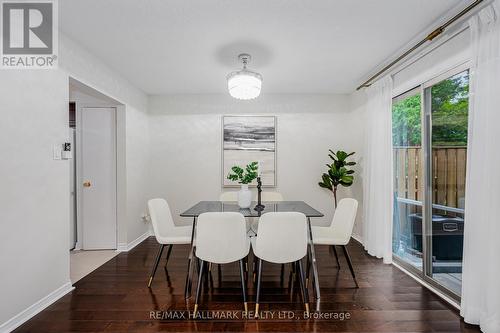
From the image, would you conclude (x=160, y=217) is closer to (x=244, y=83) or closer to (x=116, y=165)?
(x=116, y=165)

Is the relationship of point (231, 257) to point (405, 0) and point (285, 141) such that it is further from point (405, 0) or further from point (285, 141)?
point (285, 141)

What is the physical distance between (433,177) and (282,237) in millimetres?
1803

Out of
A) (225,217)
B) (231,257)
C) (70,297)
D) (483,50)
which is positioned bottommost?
(70,297)

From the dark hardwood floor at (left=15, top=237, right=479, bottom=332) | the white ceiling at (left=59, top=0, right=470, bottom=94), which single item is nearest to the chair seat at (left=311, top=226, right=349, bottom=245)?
the dark hardwood floor at (left=15, top=237, right=479, bottom=332)

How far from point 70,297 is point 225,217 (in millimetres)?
1765

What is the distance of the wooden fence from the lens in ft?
8.04

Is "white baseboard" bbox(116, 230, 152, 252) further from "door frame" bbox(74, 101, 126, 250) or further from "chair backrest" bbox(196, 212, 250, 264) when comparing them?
"chair backrest" bbox(196, 212, 250, 264)

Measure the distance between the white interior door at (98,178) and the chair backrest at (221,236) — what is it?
2.34 meters

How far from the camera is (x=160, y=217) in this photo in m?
2.99

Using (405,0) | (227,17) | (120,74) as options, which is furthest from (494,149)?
(120,74)

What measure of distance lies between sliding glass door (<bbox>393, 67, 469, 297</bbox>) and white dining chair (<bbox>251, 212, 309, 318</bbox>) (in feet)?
5.01

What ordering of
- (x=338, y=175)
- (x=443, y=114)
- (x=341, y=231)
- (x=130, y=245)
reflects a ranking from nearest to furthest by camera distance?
(x=443, y=114)
(x=341, y=231)
(x=130, y=245)
(x=338, y=175)

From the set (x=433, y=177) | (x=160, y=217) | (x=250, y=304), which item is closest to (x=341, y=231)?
(x=433, y=177)

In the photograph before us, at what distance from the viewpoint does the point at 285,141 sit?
4.66m
